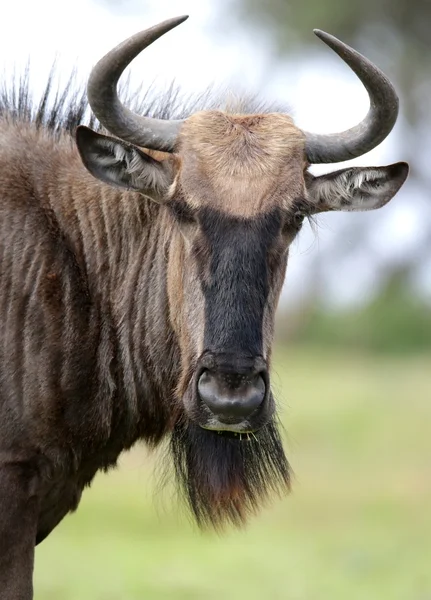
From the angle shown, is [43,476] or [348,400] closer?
[43,476]

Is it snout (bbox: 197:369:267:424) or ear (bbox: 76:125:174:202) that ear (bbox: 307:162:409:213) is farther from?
snout (bbox: 197:369:267:424)

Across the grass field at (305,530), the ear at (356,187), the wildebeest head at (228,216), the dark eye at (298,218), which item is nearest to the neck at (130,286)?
the wildebeest head at (228,216)

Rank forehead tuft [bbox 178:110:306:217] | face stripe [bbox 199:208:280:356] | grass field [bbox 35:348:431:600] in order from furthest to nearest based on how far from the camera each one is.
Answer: grass field [bbox 35:348:431:600] → forehead tuft [bbox 178:110:306:217] → face stripe [bbox 199:208:280:356]

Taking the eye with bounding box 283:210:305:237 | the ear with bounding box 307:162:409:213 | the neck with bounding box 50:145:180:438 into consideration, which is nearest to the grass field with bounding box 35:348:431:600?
the neck with bounding box 50:145:180:438

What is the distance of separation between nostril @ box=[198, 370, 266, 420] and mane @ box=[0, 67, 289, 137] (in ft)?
7.00

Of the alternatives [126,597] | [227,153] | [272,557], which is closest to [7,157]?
[227,153]

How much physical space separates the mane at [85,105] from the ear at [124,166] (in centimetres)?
73

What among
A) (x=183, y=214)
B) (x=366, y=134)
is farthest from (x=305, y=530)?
(x=183, y=214)

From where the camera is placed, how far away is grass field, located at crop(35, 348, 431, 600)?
482 inches

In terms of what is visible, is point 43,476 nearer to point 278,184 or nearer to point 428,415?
point 278,184

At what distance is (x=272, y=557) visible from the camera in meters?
14.1

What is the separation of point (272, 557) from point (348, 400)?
1055 cm

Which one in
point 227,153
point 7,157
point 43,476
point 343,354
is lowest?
point 343,354

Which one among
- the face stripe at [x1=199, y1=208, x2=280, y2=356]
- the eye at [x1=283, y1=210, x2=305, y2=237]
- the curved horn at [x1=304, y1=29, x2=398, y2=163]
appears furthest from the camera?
the curved horn at [x1=304, y1=29, x2=398, y2=163]
